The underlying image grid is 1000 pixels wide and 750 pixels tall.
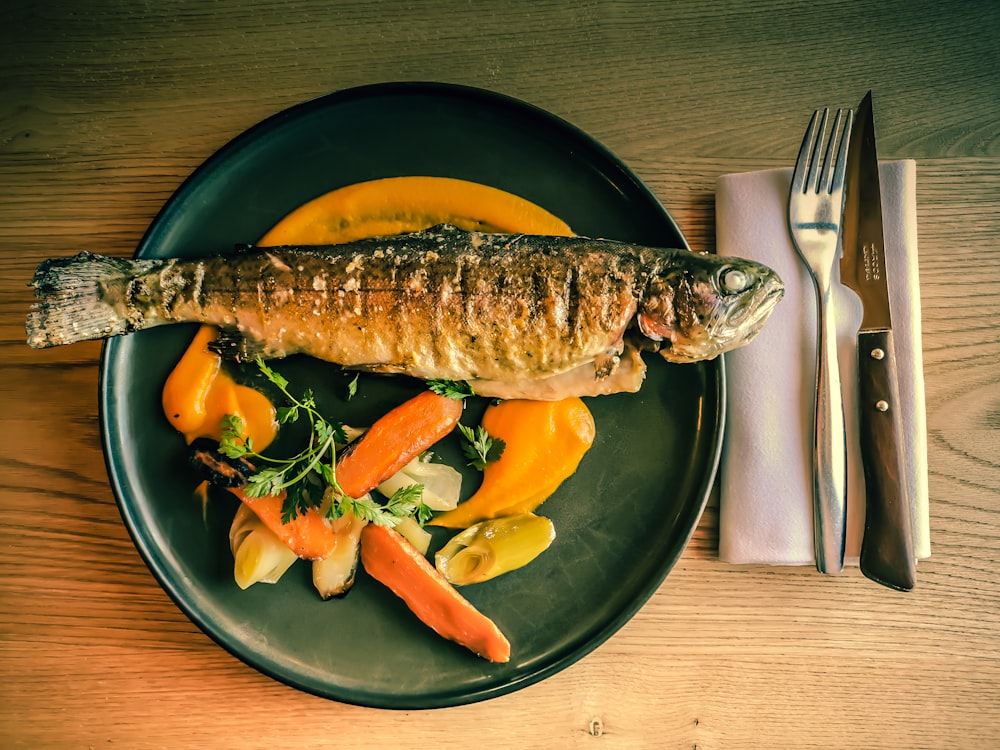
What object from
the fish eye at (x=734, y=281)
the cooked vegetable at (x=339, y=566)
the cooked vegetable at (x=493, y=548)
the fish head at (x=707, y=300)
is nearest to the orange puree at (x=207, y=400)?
the cooked vegetable at (x=339, y=566)

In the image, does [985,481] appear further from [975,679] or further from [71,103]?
[71,103]

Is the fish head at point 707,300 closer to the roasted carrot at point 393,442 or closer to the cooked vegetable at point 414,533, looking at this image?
the roasted carrot at point 393,442

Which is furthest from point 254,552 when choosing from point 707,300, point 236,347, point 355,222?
point 707,300

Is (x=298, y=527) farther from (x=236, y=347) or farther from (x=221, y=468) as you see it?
(x=236, y=347)

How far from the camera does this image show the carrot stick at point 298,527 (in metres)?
1.70

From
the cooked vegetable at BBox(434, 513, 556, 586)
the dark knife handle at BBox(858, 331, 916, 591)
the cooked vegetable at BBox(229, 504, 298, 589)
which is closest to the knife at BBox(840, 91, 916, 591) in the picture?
the dark knife handle at BBox(858, 331, 916, 591)

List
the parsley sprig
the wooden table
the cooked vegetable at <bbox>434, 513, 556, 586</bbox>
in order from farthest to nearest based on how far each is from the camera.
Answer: the wooden table
the cooked vegetable at <bbox>434, 513, 556, 586</bbox>
the parsley sprig

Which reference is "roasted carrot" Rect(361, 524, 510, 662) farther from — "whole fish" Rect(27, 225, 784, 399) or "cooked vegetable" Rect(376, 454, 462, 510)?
"whole fish" Rect(27, 225, 784, 399)

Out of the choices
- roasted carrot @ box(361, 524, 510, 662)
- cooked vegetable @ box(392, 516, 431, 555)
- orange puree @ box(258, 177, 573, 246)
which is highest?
orange puree @ box(258, 177, 573, 246)

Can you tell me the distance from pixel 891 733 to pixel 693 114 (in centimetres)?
195

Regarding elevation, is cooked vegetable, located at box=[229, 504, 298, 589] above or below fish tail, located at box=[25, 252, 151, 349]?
below

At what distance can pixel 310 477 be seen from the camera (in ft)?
5.56

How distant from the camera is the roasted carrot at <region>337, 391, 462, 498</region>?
171 cm

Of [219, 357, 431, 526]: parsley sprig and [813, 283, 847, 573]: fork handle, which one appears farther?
[813, 283, 847, 573]: fork handle
